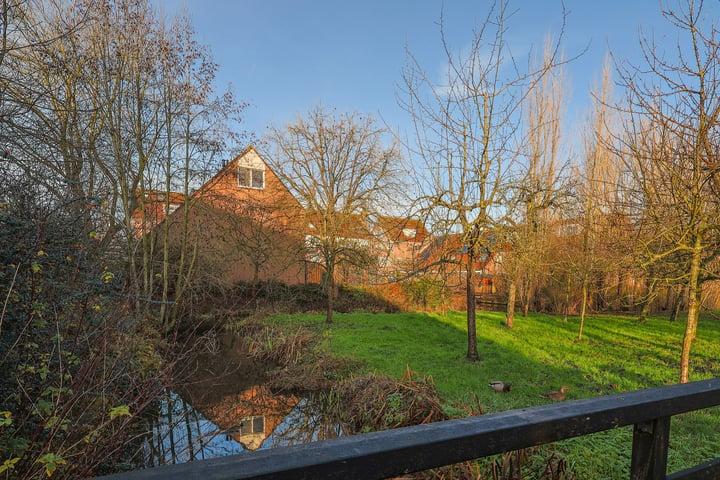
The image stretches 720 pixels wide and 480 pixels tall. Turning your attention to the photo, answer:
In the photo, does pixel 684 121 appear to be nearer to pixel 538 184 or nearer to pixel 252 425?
pixel 538 184

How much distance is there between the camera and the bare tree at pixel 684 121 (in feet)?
19.6

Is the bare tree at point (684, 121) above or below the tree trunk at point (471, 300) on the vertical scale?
above

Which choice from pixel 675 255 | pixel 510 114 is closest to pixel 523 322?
pixel 675 255

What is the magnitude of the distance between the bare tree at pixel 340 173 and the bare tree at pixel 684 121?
1059 cm

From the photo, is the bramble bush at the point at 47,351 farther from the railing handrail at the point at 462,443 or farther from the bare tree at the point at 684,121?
the bare tree at the point at 684,121

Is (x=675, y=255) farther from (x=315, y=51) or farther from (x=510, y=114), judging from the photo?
(x=315, y=51)

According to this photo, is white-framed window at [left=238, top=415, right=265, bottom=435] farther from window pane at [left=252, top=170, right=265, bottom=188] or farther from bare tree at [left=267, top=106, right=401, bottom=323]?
window pane at [left=252, top=170, right=265, bottom=188]

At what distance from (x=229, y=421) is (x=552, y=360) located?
745 cm

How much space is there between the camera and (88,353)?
3945mm

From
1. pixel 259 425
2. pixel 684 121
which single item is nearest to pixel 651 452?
pixel 259 425

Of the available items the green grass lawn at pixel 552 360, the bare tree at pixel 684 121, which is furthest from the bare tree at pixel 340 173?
the bare tree at pixel 684 121

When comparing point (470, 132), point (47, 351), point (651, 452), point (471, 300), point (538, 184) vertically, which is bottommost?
point (471, 300)

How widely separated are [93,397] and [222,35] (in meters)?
11.1

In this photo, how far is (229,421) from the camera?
22.2 feet
